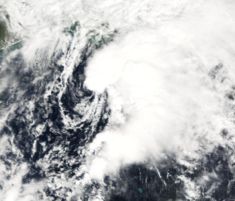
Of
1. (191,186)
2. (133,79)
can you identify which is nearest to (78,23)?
(133,79)

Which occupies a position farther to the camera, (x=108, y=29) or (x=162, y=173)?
(x=108, y=29)

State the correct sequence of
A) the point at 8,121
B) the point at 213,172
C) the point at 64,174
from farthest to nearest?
the point at 8,121 < the point at 64,174 < the point at 213,172

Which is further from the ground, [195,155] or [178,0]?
[178,0]

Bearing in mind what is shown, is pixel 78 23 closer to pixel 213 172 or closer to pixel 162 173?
pixel 162 173

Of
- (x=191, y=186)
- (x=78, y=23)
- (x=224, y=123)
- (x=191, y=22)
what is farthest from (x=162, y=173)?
(x=78, y=23)

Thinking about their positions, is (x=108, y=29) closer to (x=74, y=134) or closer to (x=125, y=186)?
(x=74, y=134)

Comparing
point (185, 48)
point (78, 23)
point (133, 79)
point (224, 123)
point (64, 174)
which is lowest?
point (64, 174)

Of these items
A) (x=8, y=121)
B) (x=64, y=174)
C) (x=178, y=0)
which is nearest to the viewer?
(x=178, y=0)
